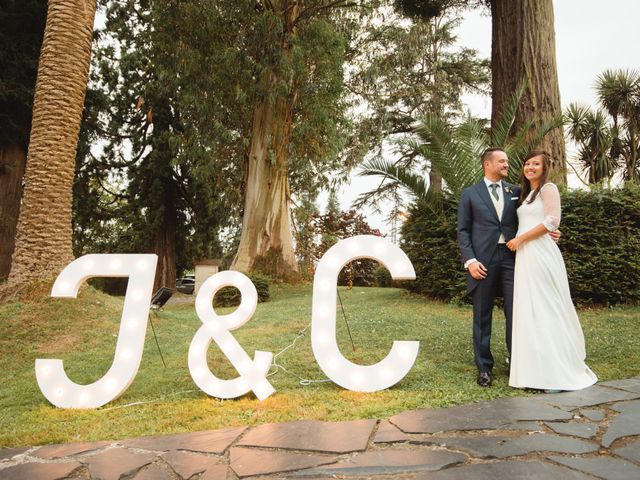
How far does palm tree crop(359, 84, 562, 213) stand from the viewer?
8242 mm

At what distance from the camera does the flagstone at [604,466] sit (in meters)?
2.34

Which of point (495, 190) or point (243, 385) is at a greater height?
point (495, 190)

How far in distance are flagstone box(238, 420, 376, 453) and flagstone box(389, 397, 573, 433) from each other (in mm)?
287

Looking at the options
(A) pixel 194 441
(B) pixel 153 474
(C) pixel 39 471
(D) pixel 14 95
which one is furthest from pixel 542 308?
(D) pixel 14 95

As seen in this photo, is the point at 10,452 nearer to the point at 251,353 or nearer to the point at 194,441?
the point at 194,441

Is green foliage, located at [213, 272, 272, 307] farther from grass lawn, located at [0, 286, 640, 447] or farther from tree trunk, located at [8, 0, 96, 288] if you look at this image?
tree trunk, located at [8, 0, 96, 288]

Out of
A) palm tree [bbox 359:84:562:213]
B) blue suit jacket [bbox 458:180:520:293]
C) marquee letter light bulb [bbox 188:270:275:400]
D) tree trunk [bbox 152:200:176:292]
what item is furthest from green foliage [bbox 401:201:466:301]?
tree trunk [bbox 152:200:176:292]

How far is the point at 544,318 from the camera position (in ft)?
12.9

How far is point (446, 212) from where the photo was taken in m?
8.48

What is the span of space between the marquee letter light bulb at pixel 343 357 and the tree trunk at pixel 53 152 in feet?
18.6

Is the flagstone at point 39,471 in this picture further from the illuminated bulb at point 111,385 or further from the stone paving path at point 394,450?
the illuminated bulb at point 111,385

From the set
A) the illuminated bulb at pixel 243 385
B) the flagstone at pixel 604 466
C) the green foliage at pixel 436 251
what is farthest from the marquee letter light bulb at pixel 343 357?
the green foliage at pixel 436 251

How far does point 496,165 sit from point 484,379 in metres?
1.93

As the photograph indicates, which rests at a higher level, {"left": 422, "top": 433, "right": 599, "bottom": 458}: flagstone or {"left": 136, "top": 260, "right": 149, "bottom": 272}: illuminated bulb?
{"left": 136, "top": 260, "right": 149, "bottom": 272}: illuminated bulb
